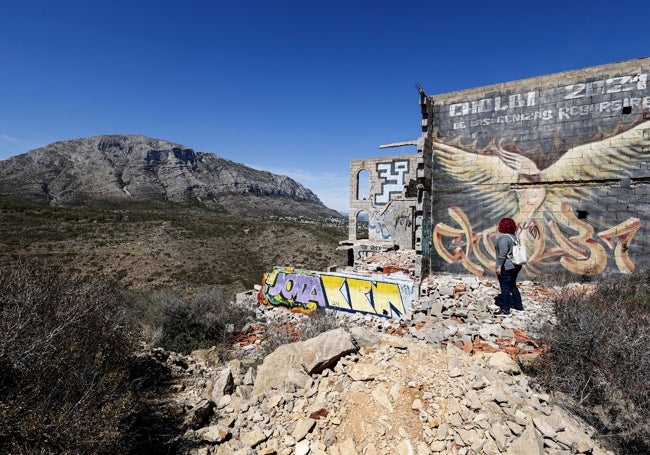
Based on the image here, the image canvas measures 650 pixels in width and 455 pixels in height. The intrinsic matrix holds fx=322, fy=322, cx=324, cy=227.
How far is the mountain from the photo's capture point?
75125mm

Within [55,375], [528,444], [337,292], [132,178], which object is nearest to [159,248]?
[337,292]

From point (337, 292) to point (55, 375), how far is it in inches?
347

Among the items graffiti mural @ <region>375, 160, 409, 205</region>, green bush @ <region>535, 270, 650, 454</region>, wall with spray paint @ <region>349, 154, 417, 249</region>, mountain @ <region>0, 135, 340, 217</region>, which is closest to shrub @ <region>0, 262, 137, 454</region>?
green bush @ <region>535, 270, 650, 454</region>

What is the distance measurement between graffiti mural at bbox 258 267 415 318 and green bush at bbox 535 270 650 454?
16.6 feet

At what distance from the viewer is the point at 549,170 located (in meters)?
10.5

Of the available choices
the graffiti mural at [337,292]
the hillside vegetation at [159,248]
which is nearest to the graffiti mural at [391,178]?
the hillside vegetation at [159,248]

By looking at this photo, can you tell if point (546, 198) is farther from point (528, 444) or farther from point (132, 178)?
point (132, 178)

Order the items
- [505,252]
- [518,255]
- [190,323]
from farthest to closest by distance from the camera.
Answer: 1. [190,323]
2. [505,252]
3. [518,255]

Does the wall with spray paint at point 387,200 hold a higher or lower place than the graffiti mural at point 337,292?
higher

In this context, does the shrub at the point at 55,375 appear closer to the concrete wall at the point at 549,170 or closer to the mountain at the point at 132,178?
the concrete wall at the point at 549,170

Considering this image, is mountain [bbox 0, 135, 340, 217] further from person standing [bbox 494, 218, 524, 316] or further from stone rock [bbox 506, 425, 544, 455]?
stone rock [bbox 506, 425, 544, 455]

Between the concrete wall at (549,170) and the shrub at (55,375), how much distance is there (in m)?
10.5

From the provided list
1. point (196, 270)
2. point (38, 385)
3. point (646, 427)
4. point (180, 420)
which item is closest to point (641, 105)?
point (646, 427)

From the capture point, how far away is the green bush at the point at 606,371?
12.3 feet
